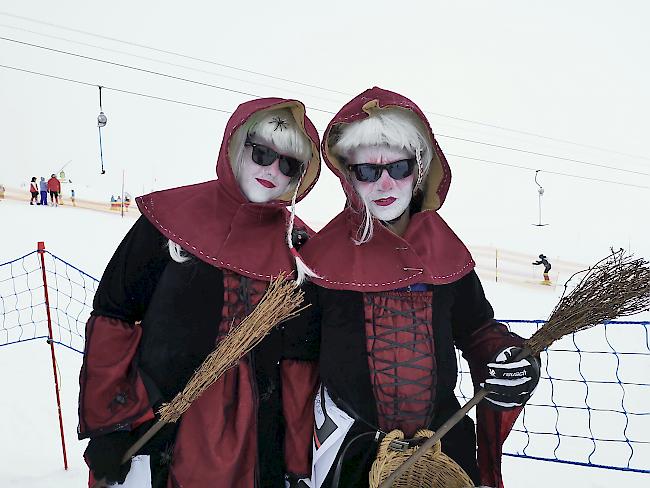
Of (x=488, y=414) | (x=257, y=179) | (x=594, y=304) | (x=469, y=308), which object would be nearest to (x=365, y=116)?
(x=257, y=179)

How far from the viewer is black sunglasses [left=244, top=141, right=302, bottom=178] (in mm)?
1767

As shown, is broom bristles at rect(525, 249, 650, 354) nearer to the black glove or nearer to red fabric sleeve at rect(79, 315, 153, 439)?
the black glove

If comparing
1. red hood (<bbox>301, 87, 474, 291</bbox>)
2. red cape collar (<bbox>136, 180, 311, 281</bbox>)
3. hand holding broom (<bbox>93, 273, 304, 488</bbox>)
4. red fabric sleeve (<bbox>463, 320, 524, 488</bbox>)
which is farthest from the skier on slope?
hand holding broom (<bbox>93, 273, 304, 488</bbox>)

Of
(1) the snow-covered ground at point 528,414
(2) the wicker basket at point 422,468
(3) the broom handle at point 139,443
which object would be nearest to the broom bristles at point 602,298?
(2) the wicker basket at point 422,468

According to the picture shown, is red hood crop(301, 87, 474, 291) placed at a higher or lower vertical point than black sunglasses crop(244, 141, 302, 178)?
lower

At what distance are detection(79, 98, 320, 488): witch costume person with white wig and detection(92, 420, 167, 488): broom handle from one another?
0.9 inches

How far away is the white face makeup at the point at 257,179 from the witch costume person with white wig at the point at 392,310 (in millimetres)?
182

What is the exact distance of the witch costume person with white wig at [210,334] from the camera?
1663 mm

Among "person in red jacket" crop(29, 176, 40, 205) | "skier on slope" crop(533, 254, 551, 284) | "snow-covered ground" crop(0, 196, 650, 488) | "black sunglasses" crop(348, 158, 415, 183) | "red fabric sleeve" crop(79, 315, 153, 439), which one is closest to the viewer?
"red fabric sleeve" crop(79, 315, 153, 439)

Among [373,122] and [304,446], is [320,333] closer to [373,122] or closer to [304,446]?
[304,446]

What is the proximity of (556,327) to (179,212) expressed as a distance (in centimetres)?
114

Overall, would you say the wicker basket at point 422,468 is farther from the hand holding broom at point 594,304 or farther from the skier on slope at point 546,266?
the skier on slope at point 546,266

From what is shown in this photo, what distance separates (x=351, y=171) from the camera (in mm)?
1843

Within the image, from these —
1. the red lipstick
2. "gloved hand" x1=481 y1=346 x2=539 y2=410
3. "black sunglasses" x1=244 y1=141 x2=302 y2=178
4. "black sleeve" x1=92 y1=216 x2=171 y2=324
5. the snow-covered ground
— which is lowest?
the snow-covered ground
